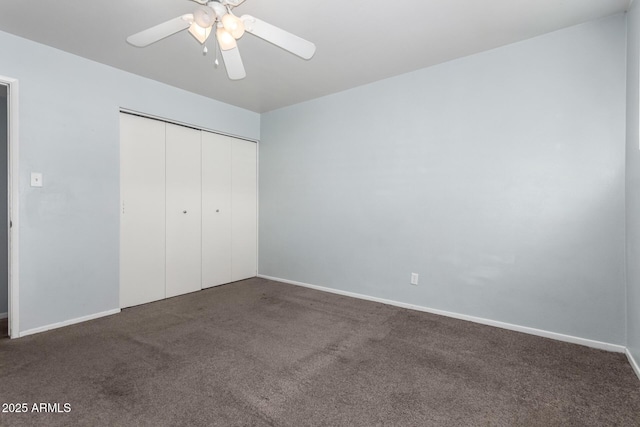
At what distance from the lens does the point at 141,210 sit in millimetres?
3344

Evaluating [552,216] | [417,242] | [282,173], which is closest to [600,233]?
[552,216]

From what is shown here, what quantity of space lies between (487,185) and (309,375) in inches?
84.8

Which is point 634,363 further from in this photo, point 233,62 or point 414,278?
point 233,62

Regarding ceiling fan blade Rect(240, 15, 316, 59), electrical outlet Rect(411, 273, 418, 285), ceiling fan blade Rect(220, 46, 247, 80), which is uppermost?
ceiling fan blade Rect(240, 15, 316, 59)

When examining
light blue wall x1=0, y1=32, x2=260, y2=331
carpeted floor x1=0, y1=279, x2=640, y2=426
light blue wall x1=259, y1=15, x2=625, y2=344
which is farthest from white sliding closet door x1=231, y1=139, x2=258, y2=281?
carpeted floor x1=0, y1=279, x2=640, y2=426

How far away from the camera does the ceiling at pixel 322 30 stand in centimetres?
211

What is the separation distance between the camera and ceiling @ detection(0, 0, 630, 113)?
2113 mm

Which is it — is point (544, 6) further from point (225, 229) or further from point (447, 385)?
point (225, 229)

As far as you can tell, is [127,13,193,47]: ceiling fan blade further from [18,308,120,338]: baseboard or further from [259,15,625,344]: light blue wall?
[18,308,120,338]: baseboard

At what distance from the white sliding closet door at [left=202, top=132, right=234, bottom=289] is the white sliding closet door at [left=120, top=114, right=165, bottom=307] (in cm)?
54

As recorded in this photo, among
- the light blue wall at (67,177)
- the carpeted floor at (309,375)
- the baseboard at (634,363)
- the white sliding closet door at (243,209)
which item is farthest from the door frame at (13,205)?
the baseboard at (634,363)

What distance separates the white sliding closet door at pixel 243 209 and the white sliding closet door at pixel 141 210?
0.99 m

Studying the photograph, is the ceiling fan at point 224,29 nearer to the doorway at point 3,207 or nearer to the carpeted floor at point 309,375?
the carpeted floor at point 309,375

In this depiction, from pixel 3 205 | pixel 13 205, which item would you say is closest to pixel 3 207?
pixel 3 205
